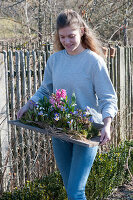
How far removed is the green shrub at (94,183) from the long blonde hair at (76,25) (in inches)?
52.8

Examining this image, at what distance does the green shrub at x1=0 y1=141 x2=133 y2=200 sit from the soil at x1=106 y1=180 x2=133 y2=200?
0.10m

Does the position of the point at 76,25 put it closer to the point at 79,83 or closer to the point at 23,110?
the point at 79,83

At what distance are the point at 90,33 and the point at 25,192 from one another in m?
1.87

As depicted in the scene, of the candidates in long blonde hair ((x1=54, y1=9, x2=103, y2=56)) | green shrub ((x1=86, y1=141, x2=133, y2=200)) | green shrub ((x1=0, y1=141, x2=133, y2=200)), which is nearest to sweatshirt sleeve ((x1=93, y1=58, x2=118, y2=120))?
long blonde hair ((x1=54, y1=9, x2=103, y2=56))

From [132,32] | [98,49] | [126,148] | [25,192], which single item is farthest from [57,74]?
[132,32]

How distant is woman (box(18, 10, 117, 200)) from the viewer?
2.14 metres

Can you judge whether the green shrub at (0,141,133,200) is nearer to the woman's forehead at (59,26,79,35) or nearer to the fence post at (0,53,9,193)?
the fence post at (0,53,9,193)

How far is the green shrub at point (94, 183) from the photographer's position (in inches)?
123

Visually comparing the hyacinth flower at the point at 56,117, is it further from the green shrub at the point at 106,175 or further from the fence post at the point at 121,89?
the fence post at the point at 121,89

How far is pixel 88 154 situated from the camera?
7.21 feet

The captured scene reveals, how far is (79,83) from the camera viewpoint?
2.23 metres

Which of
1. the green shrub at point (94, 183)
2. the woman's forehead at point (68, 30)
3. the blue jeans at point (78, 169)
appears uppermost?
the woman's forehead at point (68, 30)

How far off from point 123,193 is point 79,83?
7.72ft

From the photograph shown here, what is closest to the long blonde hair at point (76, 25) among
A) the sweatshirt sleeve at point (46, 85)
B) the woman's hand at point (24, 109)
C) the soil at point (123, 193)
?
the sweatshirt sleeve at point (46, 85)
